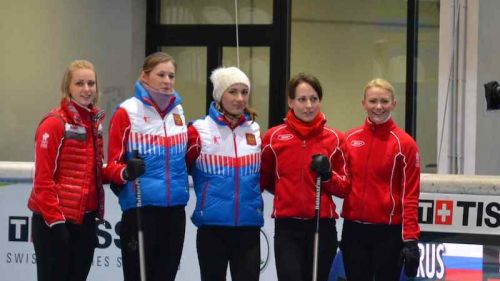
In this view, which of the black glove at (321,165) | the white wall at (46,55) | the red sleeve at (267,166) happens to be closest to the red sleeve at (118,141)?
the red sleeve at (267,166)

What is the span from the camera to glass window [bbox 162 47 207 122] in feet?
41.6

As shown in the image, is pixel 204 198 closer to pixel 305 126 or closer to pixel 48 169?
pixel 305 126

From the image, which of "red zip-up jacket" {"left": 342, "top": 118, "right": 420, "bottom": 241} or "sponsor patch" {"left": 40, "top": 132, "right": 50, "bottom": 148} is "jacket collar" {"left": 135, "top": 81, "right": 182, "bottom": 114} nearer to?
"sponsor patch" {"left": 40, "top": 132, "right": 50, "bottom": 148}

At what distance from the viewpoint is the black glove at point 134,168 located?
609 centimetres

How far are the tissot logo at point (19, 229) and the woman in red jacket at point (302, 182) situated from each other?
8.08 feet

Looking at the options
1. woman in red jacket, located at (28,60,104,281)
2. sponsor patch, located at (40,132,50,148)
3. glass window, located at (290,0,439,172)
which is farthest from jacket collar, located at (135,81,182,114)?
glass window, located at (290,0,439,172)

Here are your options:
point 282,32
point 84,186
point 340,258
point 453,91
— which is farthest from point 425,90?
point 84,186

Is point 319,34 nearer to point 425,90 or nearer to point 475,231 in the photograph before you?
point 425,90

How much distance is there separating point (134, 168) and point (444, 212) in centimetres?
237

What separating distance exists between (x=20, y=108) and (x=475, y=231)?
21.2ft

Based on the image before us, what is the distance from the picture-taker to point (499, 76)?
34.9 feet

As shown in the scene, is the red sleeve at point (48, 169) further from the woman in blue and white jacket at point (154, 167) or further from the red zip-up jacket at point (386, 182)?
the red zip-up jacket at point (386, 182)

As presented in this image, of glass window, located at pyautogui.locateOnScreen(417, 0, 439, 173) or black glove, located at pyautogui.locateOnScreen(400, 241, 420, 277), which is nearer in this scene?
black glove, located at pyautogui.locateOnScreen(400, 241, 420, 277)

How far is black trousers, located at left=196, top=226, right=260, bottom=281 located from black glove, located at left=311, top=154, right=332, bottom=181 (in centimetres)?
57
